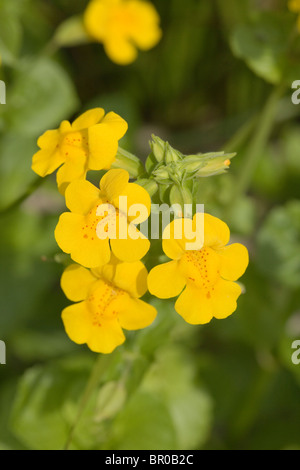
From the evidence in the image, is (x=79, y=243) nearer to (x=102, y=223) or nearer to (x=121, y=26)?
(x=102, y=223)

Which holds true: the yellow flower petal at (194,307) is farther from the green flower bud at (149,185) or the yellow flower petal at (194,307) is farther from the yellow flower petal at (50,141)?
the yellow flower petal at (50,141)

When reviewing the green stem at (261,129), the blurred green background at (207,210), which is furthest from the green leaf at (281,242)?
the green stem at (261,129)

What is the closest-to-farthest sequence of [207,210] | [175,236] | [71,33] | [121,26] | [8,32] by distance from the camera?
1. [175,236]
2. [207,210]
3. [8,32]
4. [71,33]
5. [121,26]

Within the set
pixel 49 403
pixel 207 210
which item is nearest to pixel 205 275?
pixel 207 210

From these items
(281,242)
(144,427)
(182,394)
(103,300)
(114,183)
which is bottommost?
(182,394)

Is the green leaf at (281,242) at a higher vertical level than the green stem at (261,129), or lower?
lower

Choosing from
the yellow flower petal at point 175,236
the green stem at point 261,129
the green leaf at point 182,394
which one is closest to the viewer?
the yellow flower petal at point 175,236

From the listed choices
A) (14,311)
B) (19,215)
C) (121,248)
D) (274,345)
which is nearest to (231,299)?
(121,248)

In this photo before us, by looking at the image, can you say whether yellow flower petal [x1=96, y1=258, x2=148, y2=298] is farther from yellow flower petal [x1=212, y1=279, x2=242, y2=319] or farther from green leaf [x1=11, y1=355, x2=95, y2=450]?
green leaf [x1=11, y1=355, x2=95, y2=450]
